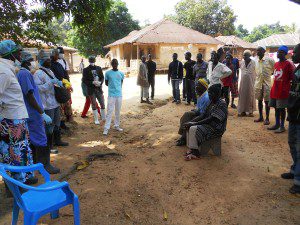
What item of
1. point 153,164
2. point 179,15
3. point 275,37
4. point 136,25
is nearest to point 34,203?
point 153,164

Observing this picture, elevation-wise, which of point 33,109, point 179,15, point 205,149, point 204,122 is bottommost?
point 205,149

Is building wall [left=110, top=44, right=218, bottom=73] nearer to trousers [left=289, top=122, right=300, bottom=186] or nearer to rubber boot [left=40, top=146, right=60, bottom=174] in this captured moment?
rubber boot [left=40, top=146, right=60, bottom=174]

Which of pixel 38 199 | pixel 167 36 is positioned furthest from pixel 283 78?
pixel 167 36

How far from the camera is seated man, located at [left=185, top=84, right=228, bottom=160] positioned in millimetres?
4277

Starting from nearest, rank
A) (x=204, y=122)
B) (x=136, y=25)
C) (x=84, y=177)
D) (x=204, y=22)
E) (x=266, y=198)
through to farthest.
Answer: (x=266, y=198) < (x=84, y=177) < (x=204, y=122) < (x=136, y=25) < (x=204, y=22)

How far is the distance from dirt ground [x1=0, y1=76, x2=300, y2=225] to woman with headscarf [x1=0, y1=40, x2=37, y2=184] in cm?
64

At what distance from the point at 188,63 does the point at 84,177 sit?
6000 mm

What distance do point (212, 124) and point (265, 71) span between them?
313 centimetres

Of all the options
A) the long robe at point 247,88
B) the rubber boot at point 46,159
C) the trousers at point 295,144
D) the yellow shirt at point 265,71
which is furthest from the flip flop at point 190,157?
the long robe at point 247,88

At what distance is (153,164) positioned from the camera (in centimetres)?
452

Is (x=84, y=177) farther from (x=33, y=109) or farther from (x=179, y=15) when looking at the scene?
(x=179, y=15)

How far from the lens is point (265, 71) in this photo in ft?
21.4

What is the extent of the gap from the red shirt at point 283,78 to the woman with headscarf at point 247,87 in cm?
179

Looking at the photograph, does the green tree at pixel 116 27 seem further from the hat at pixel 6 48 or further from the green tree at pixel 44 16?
the hat at pixel 6 48
